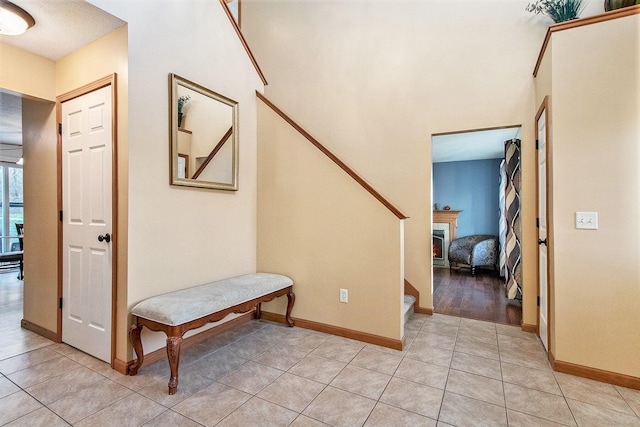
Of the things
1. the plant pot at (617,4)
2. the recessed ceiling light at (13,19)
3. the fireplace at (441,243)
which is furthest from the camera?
the fireplace at (441,243)

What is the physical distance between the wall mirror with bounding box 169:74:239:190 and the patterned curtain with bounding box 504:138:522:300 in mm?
3418

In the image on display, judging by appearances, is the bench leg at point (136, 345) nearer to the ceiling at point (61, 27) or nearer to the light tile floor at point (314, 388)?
the light tile floor at point (314, 388)

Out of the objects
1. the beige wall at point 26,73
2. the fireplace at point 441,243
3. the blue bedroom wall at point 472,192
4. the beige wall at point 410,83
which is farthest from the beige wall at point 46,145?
the blue bedroom wall at point 472,192

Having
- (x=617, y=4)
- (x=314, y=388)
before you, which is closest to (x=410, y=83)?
(x=617, y=4)

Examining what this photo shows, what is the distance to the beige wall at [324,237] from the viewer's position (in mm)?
2564

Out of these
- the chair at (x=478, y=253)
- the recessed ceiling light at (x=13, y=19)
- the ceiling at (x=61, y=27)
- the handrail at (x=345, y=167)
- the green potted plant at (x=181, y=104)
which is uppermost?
the ceiling at (x=61, y=27)

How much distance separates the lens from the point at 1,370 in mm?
2133

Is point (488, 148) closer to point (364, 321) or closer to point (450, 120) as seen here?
point (450, 120)

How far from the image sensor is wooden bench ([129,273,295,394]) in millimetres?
1909

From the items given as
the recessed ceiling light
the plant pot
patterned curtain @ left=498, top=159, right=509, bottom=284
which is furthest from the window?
the plant pot

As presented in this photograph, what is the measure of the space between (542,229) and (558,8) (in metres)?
1.97

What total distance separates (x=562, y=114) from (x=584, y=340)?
1.63 metres

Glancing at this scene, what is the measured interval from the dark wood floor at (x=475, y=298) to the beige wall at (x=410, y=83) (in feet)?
1.28

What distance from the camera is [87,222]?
7.79ft
